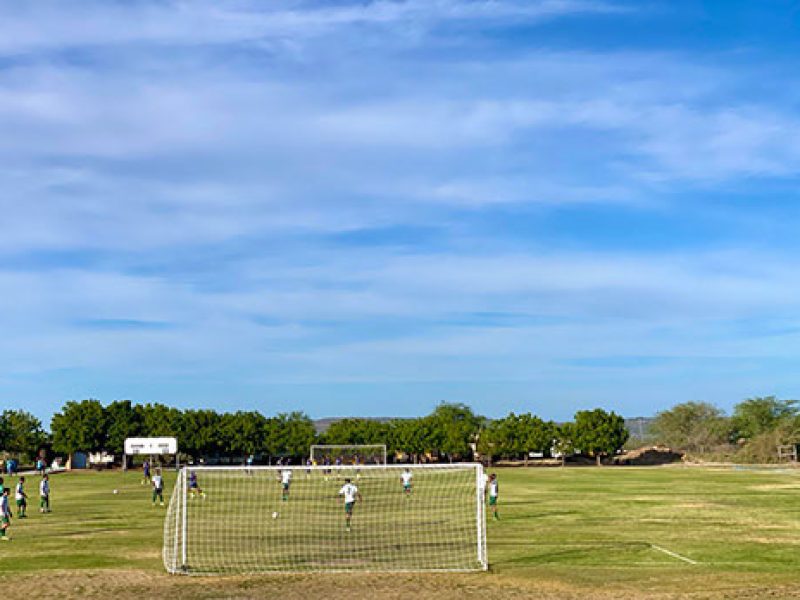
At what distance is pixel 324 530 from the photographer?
38.2 metres

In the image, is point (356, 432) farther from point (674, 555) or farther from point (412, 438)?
point (674, 555)

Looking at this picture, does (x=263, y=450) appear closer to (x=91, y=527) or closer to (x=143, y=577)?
(x=91, y=527)

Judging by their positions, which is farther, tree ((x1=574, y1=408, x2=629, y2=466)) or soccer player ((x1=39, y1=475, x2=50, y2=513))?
tree ((x1=574, y1=408, x2=629, y2=466))

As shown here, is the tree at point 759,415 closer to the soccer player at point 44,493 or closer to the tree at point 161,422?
the tree at point 161,422

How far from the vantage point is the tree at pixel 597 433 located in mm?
128125

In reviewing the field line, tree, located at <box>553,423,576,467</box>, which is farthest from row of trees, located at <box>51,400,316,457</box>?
the field line

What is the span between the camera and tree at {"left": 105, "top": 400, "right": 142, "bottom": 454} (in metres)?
128

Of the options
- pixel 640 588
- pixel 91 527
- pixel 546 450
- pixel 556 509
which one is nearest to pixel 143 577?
pixel 640 588

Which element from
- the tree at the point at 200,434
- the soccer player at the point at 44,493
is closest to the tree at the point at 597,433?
the tree at the point at 200,434

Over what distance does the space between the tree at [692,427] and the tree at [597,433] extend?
3608cm

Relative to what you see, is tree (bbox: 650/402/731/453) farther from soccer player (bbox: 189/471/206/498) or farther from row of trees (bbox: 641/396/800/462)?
soccer player (bbox: 189/471/206/498)

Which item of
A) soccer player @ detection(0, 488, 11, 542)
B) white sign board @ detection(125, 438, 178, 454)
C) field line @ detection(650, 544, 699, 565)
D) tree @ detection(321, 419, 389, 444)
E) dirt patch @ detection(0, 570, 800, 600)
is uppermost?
tree @ detection(321, 419, 389, 444)

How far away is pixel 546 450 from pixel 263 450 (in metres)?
40.1

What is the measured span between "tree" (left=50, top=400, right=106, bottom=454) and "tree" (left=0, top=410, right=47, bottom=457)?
19.2 feet
